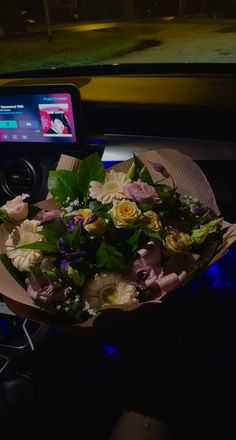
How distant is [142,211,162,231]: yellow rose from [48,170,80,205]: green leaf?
203mm

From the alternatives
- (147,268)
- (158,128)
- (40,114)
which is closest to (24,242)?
(147,268)

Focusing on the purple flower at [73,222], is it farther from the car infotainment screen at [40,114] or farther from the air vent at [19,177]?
the air vent at [19,177]

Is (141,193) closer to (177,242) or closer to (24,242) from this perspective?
(177,242)

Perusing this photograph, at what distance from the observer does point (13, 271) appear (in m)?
1.07

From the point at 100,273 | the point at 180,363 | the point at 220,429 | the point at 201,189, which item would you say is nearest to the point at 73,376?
the point at 180,363

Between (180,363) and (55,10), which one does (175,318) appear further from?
(55,10)

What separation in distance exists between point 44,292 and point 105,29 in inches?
119

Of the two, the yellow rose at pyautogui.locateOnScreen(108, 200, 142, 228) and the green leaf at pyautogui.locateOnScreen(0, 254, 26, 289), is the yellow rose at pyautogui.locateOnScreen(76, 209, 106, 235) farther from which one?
the green leaf at pyautogui.locateOnScreen(0, 254, 26, 289)

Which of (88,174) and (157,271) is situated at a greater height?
(88,174)

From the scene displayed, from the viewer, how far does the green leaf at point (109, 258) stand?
1005 mm

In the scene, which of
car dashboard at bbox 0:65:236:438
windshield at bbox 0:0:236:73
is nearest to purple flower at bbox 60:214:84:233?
car dashboard at bbox 0:65:236:438

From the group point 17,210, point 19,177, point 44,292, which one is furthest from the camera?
point 19,177

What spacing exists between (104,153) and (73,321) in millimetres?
1168

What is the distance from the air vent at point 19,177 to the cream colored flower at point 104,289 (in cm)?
118
